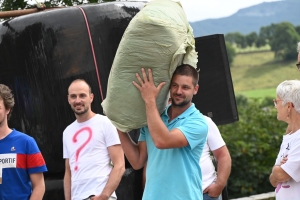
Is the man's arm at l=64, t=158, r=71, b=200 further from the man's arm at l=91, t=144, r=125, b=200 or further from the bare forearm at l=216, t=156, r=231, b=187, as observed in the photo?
the bare forearm at l=216, t=156, r=231, b=187

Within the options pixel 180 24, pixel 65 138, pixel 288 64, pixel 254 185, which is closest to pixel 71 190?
pixel 65 138

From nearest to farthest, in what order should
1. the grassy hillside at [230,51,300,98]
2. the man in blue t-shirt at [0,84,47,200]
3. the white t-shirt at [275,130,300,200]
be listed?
the white t-shirt at [275,130,300,200]
the man in blue t-shirt at [0,84,47,200]
the grassy hillside at [230,51,300,98]

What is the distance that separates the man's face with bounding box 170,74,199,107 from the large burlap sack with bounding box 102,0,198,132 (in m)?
0.05

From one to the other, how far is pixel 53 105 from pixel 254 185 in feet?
16.9

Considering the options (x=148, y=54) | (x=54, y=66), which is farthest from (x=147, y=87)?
(x=54, y=66)

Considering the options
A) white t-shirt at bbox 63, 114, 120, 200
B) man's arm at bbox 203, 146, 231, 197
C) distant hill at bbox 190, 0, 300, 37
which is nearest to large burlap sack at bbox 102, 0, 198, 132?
white t-shirt at bbox 63, 114, 120, 200

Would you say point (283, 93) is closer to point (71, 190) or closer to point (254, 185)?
point (71, 190)

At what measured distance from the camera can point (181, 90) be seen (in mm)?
4699

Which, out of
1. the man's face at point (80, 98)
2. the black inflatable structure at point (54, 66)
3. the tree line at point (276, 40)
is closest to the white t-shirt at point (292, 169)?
the man's face at point (80, 98)

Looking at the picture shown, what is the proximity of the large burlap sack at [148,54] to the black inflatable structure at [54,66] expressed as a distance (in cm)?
259

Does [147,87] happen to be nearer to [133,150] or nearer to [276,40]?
[133,150]

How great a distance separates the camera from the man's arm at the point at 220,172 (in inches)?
253

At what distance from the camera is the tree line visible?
1658 inches

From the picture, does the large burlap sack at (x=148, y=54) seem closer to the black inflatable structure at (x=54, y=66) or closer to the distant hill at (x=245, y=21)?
the black inflatable structure at (x=54, y=66)
